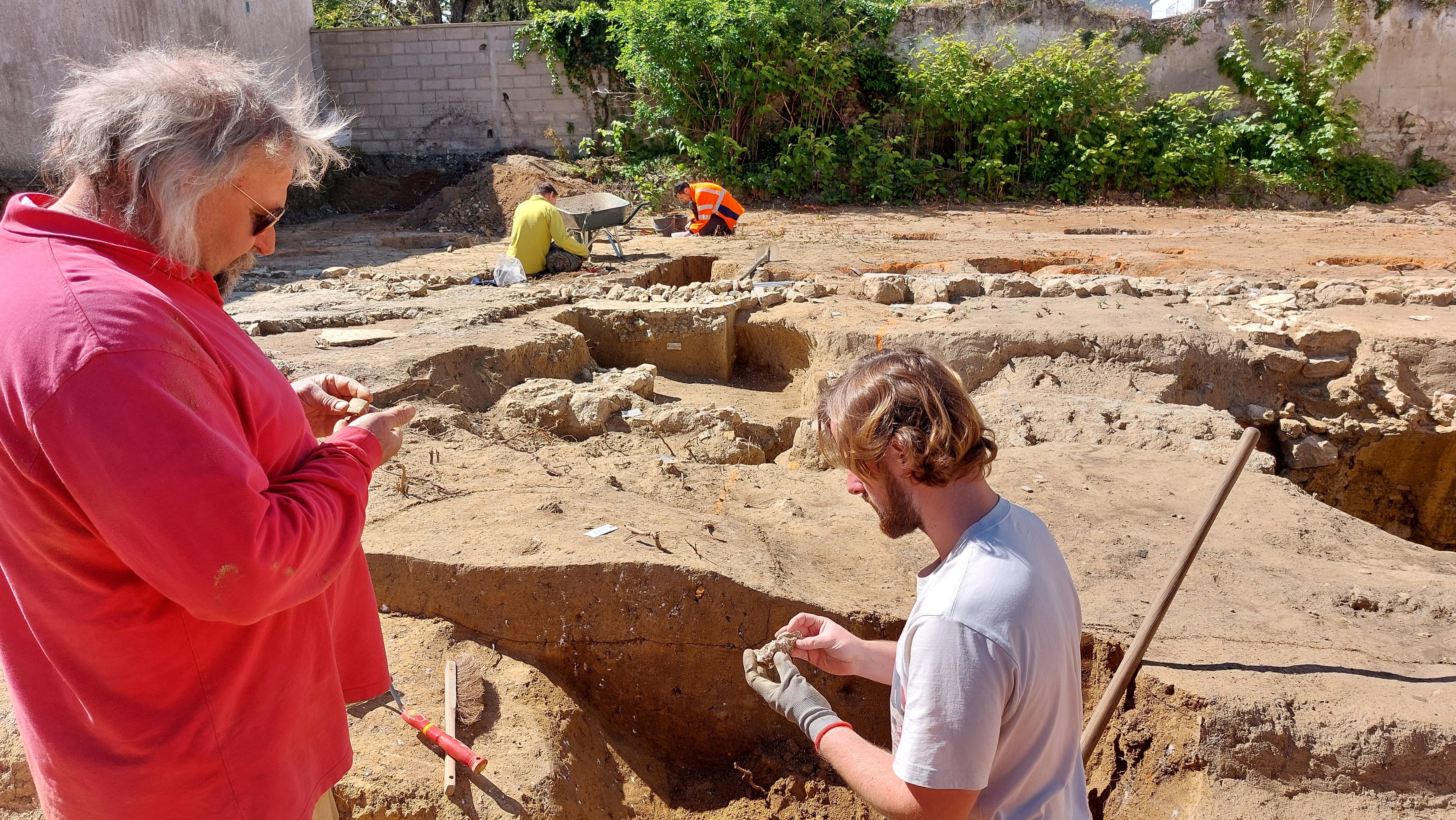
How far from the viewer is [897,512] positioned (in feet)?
5.18

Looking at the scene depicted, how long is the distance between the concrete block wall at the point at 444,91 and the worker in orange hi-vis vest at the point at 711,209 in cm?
640

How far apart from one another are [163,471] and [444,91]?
17579 millimetres

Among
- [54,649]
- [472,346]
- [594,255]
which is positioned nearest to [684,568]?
[54,649]

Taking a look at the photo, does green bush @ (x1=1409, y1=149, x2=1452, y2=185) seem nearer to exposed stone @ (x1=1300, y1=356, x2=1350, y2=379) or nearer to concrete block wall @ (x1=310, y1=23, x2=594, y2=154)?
exposed stone @ (x1=1300, y1=356, x2=1350, y2=379)

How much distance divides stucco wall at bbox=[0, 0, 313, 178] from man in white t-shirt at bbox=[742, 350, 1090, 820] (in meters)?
10.5

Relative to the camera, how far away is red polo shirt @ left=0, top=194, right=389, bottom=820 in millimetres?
1152

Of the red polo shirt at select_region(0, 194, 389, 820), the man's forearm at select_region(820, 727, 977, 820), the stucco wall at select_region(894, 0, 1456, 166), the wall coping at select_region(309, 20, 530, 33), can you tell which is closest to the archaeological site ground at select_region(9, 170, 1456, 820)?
the red polo shirt at select_region(0, 194, 389, 820)

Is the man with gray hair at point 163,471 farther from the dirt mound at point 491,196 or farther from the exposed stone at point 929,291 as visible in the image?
the dirt mound at point 491,196

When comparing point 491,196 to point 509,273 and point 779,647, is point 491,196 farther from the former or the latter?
point 779,647

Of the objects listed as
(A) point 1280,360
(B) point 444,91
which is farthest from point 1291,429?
(B) point 444,91

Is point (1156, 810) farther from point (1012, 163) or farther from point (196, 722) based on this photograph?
point (1012, 163)

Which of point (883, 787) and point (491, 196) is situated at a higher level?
point (883, 787)

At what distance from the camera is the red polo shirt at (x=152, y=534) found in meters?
1.15

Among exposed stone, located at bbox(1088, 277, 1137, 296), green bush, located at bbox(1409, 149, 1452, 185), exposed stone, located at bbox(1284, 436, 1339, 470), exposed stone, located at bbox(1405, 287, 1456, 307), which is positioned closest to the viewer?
exposed stone, located at bbox(1284, 436, 1339, 470)
